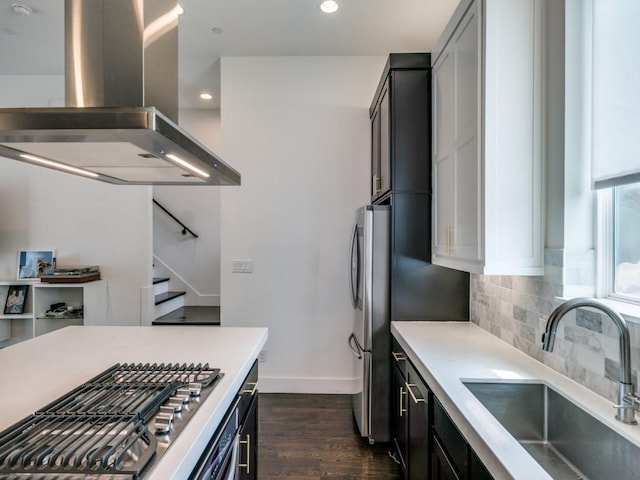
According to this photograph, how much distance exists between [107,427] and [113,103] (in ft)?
3.20

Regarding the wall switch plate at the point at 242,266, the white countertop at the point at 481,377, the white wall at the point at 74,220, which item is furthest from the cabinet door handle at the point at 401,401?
the white wall at the point at 74,220

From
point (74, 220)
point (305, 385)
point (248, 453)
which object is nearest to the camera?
point (248, 453)

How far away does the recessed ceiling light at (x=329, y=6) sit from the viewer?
8.24 ft

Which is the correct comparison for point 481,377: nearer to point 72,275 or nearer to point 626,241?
point 626,241

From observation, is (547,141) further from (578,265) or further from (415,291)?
(415,291)

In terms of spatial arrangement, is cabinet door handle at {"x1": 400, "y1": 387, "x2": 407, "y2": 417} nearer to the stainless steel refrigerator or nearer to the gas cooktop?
the stainless steel refrigerator

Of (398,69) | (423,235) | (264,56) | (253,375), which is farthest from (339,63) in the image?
(253,375)

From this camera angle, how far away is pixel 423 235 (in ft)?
7.83

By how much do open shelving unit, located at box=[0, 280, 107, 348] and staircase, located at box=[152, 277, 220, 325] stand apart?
621mm

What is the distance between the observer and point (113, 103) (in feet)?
3.68

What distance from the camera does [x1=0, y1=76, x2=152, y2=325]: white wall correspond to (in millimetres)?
3582

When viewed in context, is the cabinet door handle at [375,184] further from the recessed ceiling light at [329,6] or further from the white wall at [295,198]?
the recessed ceiling light at [329,6]

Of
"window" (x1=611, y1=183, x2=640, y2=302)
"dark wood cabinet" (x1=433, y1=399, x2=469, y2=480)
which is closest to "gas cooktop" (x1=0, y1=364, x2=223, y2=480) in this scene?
"dark wood cabinet" (x1=433, y1=399, x2=469, y2=480)

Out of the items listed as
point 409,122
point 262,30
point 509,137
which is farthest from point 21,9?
point 509,137
